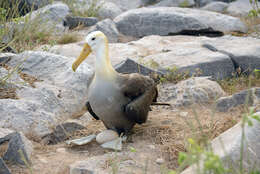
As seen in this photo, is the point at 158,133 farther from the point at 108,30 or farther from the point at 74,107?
the point at 108,30

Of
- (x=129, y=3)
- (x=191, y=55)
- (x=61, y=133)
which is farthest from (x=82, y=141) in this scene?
(x=129, y=3)

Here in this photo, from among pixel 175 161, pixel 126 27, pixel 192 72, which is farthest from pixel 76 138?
pixel 126 27

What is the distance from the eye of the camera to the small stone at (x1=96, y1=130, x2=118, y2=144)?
370cm

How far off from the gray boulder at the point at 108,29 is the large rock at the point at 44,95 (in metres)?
3.14

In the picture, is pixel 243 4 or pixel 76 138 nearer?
pixel 76 138

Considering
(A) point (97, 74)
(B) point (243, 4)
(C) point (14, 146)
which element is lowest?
(B) point (243, 4)

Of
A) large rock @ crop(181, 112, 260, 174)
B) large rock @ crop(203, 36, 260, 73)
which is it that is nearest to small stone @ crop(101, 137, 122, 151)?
large rock @ crop(181, 112, 260, 174)

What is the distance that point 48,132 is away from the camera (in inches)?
159

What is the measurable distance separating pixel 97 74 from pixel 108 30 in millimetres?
4917

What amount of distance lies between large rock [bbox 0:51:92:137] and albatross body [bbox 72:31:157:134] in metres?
0.83

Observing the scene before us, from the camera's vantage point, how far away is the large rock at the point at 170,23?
29.0ft

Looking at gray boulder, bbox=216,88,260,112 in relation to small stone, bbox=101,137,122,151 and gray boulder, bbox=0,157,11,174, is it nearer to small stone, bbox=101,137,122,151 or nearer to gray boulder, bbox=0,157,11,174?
small stone, bbox=101,137,122,151

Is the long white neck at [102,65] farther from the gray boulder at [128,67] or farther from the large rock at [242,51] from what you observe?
the large rock at [242,51]

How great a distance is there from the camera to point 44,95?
4.47 meters
